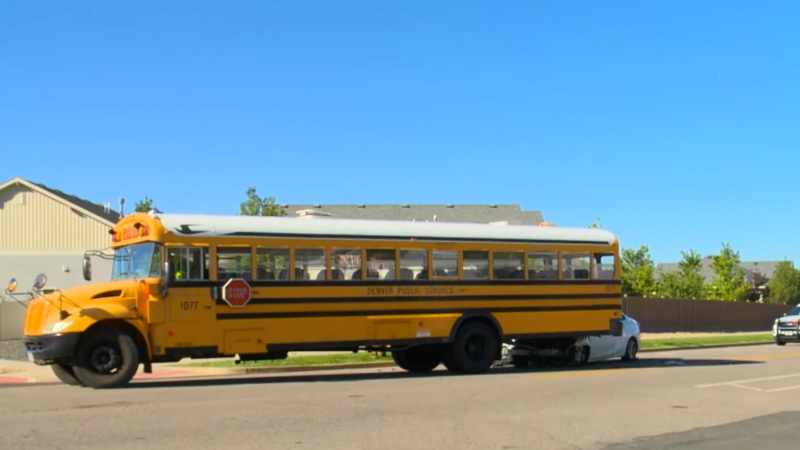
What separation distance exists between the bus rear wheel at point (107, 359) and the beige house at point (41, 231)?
26.4 meters

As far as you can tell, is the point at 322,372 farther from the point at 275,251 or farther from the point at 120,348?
the point at 120,348

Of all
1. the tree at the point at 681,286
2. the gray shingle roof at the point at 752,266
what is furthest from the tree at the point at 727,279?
the gray shingle roof at the point at 752,266

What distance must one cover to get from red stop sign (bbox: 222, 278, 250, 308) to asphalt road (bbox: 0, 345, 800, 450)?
4.62ft

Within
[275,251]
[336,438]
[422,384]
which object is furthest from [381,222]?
[336,438]

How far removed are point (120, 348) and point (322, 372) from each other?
6.14 m

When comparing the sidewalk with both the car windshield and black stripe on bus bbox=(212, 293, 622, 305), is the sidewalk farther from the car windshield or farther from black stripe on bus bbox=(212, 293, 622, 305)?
black stripe on bus bbox=(212, 293, 622, 305)

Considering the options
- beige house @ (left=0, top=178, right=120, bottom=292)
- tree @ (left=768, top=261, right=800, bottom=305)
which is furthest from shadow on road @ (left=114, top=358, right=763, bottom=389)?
tree @ (left=768, top=261, right=800, bottom=305)

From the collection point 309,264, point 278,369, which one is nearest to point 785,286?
point 278,369

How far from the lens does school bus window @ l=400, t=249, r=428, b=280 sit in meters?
17.3

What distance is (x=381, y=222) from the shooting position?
17234mm

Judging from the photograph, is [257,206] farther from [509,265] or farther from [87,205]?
[509,265]

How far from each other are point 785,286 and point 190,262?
78901 millimetres

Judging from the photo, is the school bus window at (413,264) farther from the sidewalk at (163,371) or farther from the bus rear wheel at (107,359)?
the bus rear wheel at (107,359)

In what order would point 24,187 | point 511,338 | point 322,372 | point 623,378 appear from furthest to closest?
point 24,187, point 322,372, point 511,338, point 623,378
